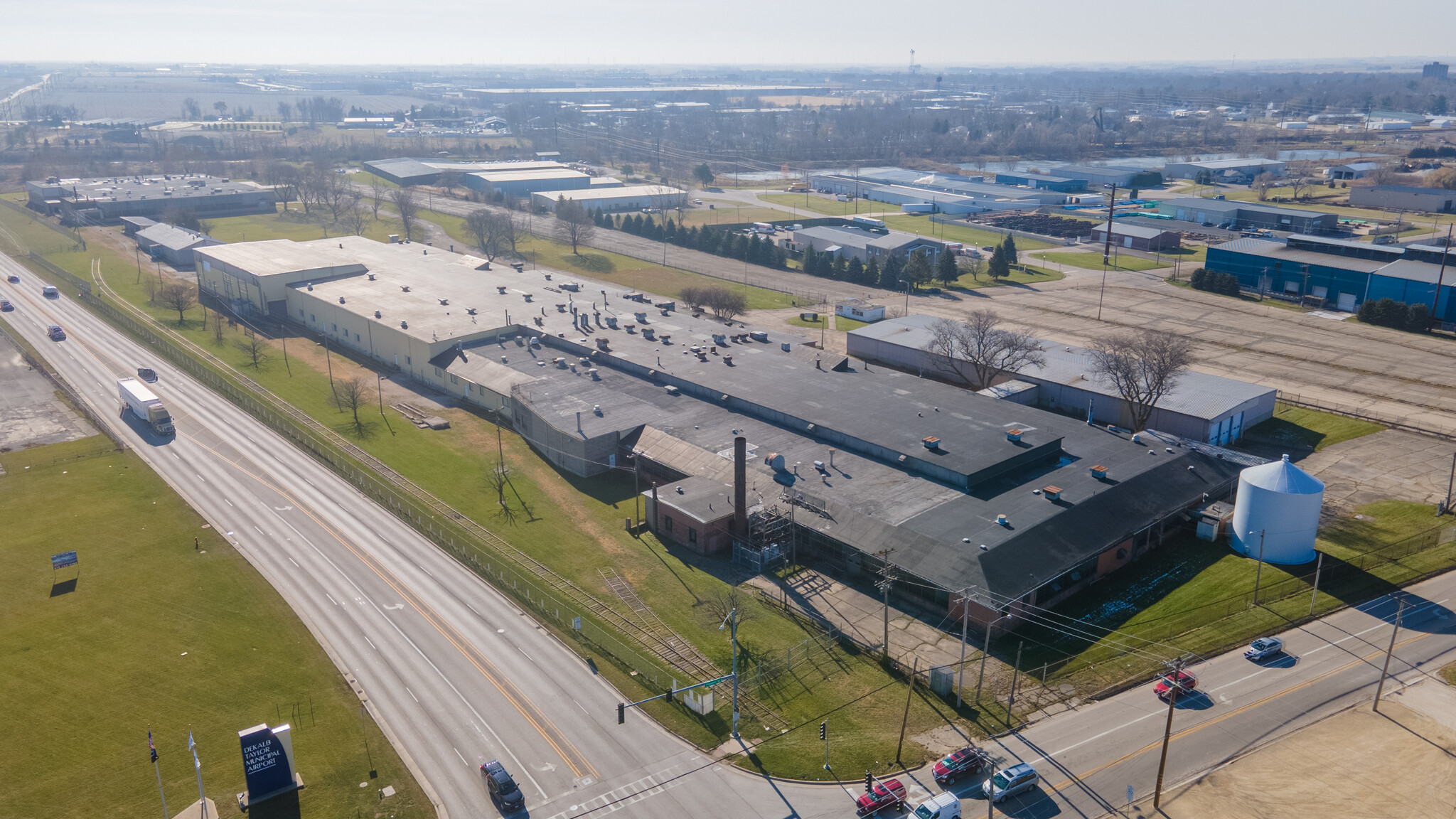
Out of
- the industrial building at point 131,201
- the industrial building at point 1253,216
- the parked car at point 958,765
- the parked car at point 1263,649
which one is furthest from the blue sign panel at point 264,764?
the industrial building at point 1253,216

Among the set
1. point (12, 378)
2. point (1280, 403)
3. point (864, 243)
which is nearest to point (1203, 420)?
point (1280, 403)

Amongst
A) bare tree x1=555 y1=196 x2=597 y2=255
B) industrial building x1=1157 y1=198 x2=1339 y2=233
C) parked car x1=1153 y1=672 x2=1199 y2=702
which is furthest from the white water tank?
industrial building x1=1157 y1=198 x2=1339 y2=233

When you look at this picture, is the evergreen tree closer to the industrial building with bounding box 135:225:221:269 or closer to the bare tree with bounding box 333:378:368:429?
the bare tree with bounding box 333:378:368:429

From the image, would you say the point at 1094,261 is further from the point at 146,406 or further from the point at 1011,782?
the point at 146,406

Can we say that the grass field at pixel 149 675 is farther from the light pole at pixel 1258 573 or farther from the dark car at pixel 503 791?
the light pole at pixel 1258 573

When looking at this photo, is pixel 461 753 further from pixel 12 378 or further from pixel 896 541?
pixel 12 378
